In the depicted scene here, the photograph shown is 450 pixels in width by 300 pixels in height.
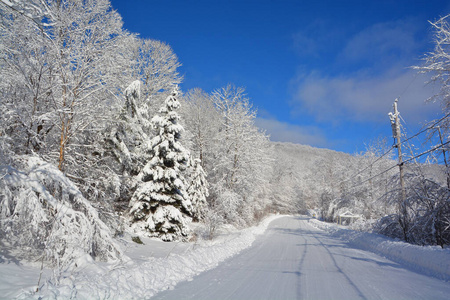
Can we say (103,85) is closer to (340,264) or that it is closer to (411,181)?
(340,264)

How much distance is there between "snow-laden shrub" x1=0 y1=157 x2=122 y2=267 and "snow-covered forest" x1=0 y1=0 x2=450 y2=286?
2cm

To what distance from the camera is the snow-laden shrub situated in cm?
479

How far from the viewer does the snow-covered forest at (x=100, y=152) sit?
515 cm

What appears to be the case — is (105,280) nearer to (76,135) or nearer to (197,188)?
(76,135)

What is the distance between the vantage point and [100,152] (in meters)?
9.25

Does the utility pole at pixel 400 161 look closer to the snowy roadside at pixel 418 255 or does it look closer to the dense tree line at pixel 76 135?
the snowy roadside at pixel 418 255

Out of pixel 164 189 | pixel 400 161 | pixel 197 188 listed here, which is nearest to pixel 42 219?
pixel 164 189

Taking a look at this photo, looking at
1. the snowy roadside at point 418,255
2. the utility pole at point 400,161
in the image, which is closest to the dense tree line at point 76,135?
the snowy roadside at point 418,255

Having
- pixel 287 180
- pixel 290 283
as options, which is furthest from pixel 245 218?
pixel 287 180

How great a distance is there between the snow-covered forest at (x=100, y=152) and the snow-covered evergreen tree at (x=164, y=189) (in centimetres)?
6

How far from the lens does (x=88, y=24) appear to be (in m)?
7.46

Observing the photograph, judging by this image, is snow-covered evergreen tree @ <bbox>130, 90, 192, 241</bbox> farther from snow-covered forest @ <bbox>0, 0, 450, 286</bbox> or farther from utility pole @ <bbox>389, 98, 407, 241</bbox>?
utility pole @ <bbox>389, 98, 407, 241</bbox>

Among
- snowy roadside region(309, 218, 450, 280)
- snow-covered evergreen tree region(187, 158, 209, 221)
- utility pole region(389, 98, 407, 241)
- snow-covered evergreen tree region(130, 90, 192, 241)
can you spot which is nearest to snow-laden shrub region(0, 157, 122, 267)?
snow-covered evergreen tree region(130, 90, 192, 241)

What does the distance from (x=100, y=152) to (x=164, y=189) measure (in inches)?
204
